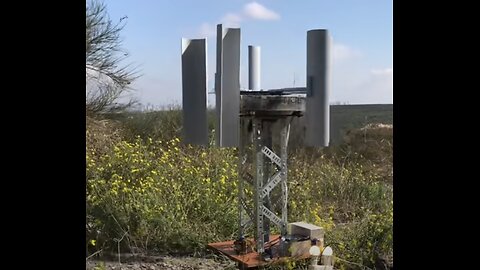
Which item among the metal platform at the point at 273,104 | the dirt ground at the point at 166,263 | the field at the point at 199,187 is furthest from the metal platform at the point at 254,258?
the metal platform at the point at 273,104

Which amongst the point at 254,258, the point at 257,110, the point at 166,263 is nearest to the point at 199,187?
the point at 166,263

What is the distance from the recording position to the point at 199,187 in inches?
100

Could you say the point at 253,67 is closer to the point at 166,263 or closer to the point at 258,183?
the point at 258,183

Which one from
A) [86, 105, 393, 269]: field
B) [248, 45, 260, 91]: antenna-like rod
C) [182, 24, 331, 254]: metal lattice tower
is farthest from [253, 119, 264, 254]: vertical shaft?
[86, 105, 393, 269]: field

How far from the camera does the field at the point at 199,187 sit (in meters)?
2.18

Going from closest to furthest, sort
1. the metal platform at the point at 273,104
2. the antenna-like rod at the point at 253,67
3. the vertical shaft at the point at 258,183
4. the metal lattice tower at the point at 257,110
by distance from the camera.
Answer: the metal lattice tower at the point at 257,110 → the metal platform at the point at 273,104 → the vertical shaft at the point at 258,183 → the antenna-like rod at the point at 253,67

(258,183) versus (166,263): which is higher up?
(258,183)

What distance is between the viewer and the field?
2.18 metres

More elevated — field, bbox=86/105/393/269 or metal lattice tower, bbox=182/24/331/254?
metal lattice tower, bbox=182/24/331/254

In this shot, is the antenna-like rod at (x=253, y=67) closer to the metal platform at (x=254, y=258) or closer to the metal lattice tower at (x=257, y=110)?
the metal lattice tower at (x=257, y=110)

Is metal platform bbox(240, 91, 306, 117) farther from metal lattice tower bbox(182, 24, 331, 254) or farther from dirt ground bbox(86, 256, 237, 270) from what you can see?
dirt ground bbox(86, 256, 237, 270)

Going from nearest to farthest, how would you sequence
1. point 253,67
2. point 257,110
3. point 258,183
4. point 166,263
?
1. point 257,110
2. point 258,183
3. point 253,67
4. point 166,263
